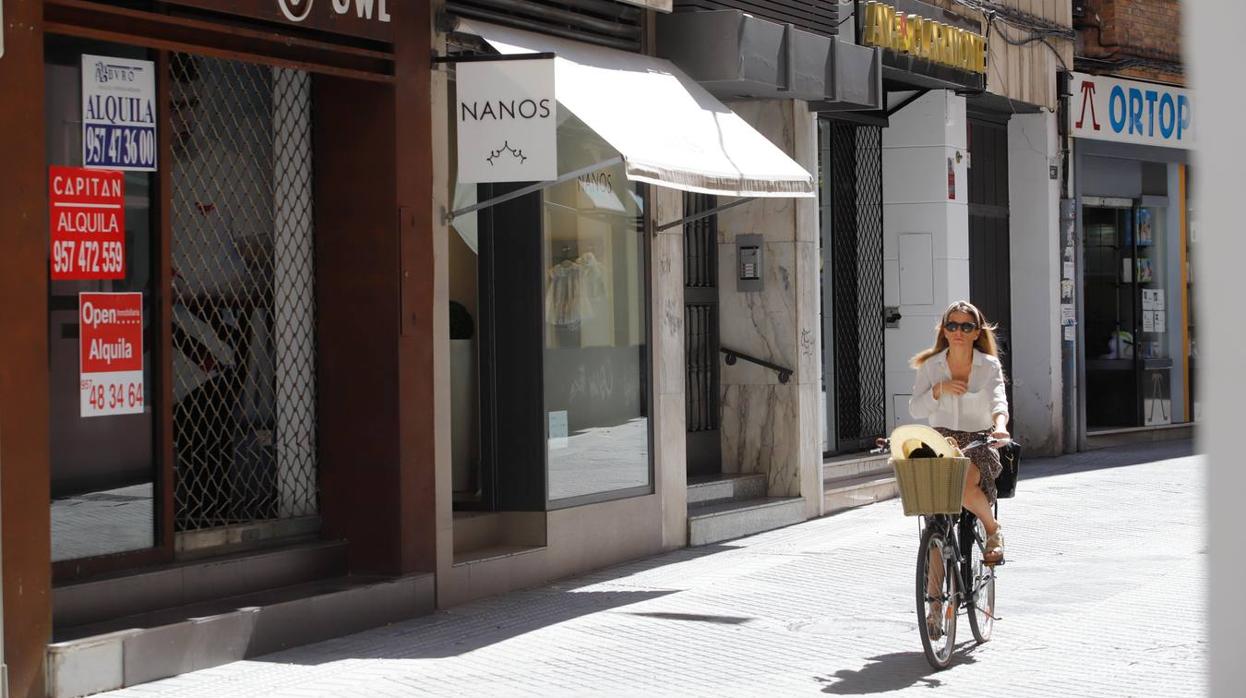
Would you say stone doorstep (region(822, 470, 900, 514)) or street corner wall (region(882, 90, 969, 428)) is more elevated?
street corner wall (region(882, 90, 969, 428))

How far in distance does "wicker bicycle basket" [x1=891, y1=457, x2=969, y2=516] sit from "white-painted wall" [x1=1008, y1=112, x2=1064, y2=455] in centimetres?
1305

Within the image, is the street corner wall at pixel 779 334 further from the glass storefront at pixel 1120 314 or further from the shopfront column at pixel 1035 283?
the glass storefront at pixel 1120 314

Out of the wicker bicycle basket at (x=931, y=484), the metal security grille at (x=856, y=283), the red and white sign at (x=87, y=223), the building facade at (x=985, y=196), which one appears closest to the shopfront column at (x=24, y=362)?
the red and white sign at (x=87, y=223)

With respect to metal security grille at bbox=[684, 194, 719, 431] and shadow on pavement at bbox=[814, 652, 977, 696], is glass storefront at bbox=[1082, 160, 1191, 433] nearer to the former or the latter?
metal security grille at bbox=[684, 194, 719, 431]

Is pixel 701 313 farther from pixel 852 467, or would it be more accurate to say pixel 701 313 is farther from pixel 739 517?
pixel 852 467

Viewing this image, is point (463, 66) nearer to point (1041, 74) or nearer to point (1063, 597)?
point (1063, 597)

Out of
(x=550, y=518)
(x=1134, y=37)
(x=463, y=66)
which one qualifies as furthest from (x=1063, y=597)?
(x=1134, y=37)

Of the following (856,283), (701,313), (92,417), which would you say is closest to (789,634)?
(92,417)

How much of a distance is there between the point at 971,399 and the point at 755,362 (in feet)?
19.8

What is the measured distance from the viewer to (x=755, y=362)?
14.9 meters

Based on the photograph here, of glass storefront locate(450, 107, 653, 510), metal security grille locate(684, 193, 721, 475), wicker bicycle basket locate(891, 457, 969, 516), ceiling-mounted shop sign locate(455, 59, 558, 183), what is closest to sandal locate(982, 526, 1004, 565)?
wicker bicycle basket locate(891, 457, 969, 516)

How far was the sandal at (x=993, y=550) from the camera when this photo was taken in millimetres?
8883

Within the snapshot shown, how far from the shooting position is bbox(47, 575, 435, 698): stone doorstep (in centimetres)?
764

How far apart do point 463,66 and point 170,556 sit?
3257mm
